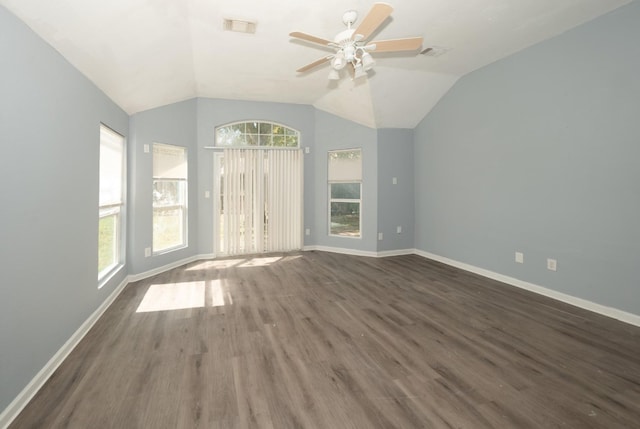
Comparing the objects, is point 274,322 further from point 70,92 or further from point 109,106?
point 109,106

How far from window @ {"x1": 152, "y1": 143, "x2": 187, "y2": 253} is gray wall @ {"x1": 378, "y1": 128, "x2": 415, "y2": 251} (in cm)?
359

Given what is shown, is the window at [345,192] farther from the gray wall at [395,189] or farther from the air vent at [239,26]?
the air vent at [239,26]

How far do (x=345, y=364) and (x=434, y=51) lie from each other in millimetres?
3789

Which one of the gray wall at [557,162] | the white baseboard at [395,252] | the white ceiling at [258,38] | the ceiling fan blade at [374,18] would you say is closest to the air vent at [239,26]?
the white ceiling at [258,38]

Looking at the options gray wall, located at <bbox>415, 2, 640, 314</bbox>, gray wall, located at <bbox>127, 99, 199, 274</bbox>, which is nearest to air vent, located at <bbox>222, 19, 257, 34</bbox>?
gray wall, located at <bbox>127, 99, 199, 274</bbox>

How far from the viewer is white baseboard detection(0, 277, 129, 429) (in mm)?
1684

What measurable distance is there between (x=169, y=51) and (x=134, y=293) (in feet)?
9.74

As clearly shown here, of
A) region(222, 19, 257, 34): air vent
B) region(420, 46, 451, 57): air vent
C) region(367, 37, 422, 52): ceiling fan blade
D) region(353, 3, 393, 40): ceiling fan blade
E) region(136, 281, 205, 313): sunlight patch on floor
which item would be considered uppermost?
region(420, 46, 451, 57): air vent

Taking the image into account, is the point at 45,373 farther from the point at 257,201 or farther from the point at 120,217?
the point at 257,201

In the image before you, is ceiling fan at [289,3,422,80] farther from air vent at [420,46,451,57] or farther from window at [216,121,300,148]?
window at [216,121,300,148]

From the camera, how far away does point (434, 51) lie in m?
3.81

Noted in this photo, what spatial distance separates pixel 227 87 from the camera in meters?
4.99

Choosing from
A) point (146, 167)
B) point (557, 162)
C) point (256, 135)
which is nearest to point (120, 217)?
point (146, 167)

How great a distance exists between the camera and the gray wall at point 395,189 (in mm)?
5766
